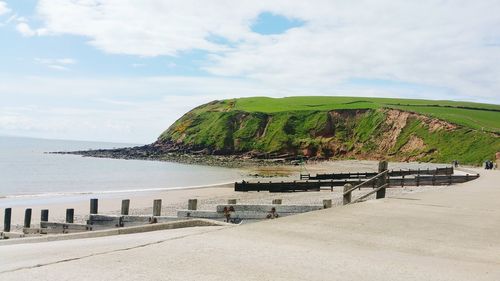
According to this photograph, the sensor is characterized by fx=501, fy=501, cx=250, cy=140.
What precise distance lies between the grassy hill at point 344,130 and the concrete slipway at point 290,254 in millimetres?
72021

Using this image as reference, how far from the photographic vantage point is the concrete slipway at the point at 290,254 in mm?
6375

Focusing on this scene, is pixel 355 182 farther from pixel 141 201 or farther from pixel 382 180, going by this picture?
pixel 382 180

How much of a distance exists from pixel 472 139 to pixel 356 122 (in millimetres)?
31531

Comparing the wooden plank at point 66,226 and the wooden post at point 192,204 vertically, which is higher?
the wooden post at point 192,204

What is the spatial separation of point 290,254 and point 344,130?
107 meters

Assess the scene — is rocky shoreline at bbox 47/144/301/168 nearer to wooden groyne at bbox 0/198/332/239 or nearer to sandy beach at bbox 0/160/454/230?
sandy beach at bbox 0/160/454/230

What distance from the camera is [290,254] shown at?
24.9 feet

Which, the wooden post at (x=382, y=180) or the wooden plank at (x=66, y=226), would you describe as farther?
the wooden post at (x=382, y=180)

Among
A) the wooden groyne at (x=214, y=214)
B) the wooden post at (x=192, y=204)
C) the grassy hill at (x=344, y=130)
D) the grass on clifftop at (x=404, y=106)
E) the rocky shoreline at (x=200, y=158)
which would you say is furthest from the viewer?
the rocky shoreline at (x=200, y=158)

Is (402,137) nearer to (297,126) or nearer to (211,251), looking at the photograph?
(297,126)

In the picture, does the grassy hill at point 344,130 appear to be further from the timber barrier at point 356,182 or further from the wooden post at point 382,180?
the wooden post at point 382,180

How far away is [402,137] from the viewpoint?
9788 cm

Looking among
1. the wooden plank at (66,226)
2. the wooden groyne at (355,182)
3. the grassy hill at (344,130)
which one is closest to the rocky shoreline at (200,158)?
the grassy hill at (344,130)

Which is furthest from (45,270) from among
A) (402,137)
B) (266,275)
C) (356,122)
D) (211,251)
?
(356,122)
